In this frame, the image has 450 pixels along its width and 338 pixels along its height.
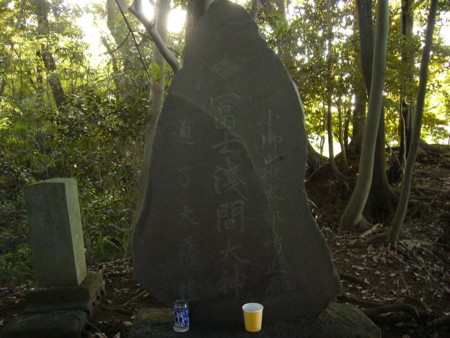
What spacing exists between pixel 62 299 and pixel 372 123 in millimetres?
4527

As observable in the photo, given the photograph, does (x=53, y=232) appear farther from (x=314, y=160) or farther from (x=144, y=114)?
(x=314, y=160)

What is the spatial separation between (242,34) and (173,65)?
4.00ft

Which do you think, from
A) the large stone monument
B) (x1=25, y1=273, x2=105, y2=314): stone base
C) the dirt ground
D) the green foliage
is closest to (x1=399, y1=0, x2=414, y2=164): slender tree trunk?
the dirt ground

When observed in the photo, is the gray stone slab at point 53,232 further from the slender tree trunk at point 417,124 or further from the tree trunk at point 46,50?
the tree trunk at point 46,50

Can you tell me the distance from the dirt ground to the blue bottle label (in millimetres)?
922

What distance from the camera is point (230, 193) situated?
289 cm

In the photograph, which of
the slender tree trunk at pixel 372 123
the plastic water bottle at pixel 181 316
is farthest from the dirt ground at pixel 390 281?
the plastic water bottle at pixel 181 316

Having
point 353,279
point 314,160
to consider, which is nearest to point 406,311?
point 353,279

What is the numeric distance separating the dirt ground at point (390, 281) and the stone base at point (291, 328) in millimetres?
707

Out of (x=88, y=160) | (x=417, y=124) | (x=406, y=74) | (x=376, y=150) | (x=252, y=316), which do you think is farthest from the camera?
(x=376, y=150)

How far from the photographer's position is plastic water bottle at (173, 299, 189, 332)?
8.99 feet

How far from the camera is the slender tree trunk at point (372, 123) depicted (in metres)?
5.44

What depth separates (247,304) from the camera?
2779 mm

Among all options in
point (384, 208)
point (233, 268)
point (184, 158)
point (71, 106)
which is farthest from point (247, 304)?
point (384, 208)
